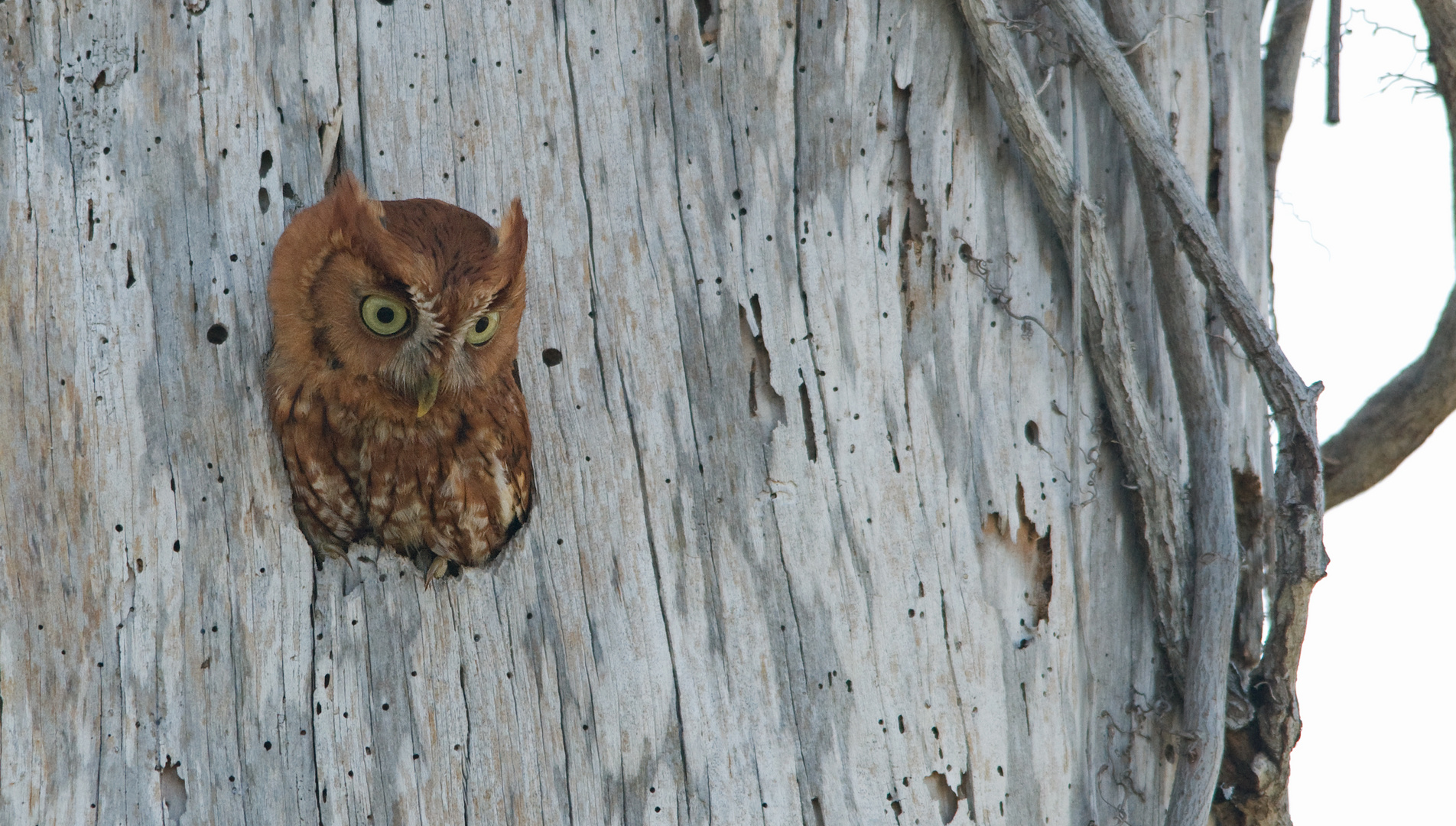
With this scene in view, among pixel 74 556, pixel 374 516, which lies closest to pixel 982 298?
pixel 374 516

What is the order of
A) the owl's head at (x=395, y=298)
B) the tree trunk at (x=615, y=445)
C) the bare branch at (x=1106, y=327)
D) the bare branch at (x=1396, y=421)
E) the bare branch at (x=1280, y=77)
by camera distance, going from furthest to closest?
the bare branch at (x=1396, y=421), the bare branch at (x=1280, y=77), the bare branch at (x=1106, y=327), the tree trunk at (x=615, y=445), the owl's head at (x=395, y=298)

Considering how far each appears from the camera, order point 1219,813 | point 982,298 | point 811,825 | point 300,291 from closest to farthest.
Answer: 1. point 300,291
2. point 811,825
3. point 982,298
4. point 1219,813

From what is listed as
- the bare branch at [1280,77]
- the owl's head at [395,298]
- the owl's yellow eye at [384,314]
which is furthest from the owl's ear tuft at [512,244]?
the bare branch at [1280,77]

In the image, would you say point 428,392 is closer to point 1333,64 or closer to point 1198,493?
point 1198,493

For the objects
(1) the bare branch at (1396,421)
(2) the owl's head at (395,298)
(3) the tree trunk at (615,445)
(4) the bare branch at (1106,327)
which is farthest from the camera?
(1) the bare branch at (1396,421)

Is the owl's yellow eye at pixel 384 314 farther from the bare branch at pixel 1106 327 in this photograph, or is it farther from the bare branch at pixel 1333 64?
the bare branch at pixel 1333 64

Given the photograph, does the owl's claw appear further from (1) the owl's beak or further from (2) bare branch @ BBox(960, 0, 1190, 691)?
(2) bare branch @ BBox(960, 0, 1190, 691)

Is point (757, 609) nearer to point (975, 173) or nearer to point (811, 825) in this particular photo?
point (811, 825)

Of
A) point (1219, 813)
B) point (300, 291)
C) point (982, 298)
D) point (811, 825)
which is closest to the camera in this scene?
point (300, 291)

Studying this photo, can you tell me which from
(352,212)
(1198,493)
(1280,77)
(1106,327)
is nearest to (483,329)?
(352,212)
